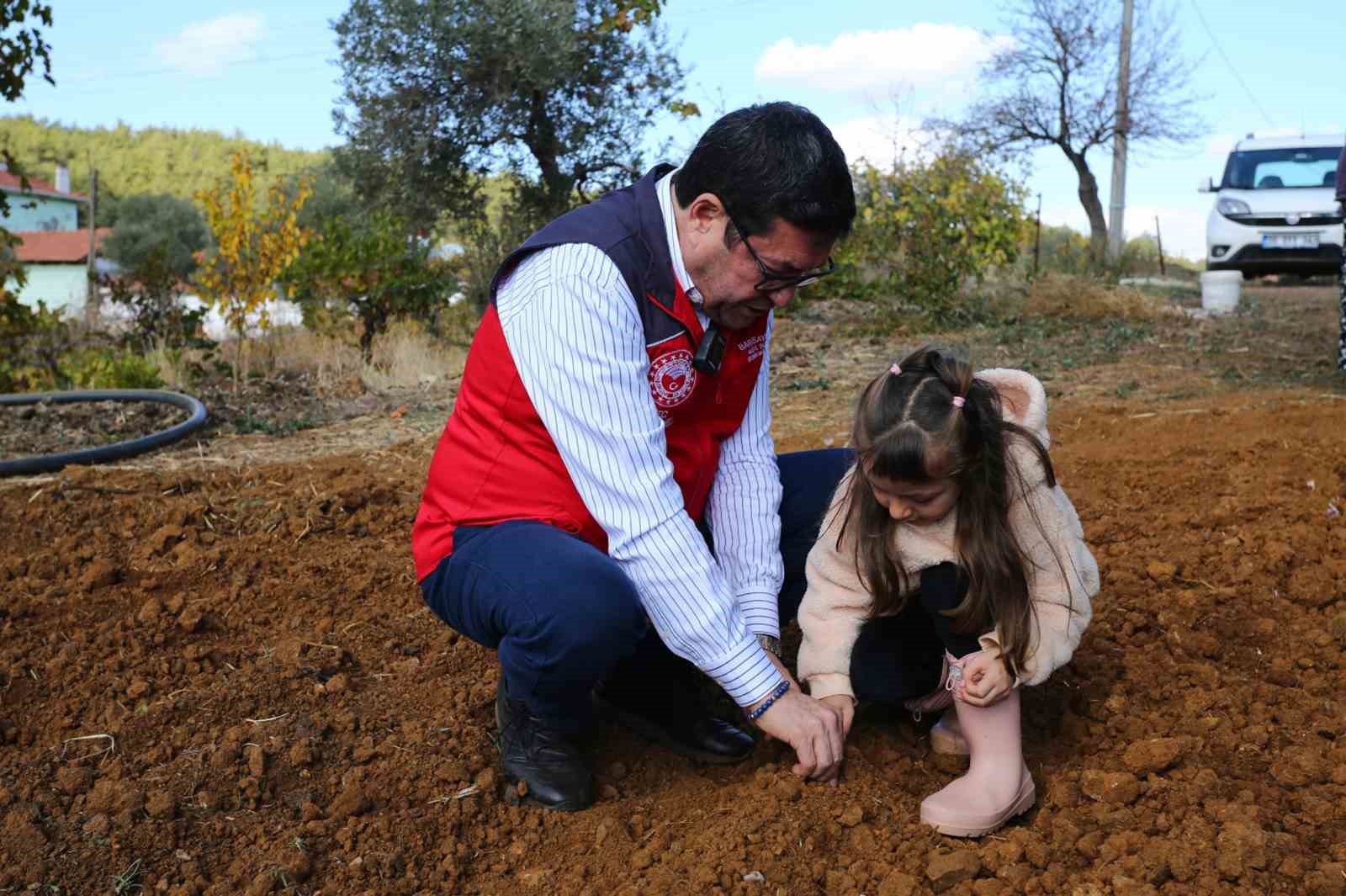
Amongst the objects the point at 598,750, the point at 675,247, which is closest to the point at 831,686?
the point at 598,750

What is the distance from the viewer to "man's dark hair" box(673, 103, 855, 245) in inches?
75.0

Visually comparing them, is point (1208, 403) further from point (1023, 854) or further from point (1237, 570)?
point (1023, 854)

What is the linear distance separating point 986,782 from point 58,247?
38936 millimetres

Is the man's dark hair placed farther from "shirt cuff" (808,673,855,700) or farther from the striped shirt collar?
"shirt cuff" (808,673,855,700)

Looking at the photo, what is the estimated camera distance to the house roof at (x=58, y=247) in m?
34.3

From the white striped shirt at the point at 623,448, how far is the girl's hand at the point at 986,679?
0.34m

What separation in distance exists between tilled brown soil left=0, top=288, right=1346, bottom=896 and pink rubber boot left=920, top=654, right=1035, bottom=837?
0.13 feet

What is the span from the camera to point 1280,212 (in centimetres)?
1319

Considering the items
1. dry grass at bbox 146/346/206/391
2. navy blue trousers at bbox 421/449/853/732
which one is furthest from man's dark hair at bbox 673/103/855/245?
dry grass at bbox 146/346/206/391

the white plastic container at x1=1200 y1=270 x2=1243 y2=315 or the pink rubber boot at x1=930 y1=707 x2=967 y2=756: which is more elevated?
the white plastic container at x1=1200 y1=270 x2=1243 y2=315

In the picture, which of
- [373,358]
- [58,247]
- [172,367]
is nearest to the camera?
[172,367]

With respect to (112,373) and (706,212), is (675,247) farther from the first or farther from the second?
(112,373)

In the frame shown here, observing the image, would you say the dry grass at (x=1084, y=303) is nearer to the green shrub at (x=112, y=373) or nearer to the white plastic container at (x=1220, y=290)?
the white plastic container at (x=1220, y=290)

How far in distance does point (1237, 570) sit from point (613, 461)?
1773 mm
